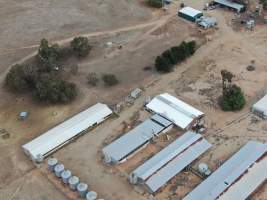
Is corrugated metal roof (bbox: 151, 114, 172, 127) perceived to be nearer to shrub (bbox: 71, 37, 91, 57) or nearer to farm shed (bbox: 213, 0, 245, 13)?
shrub (bbox: 71, 37, 91, 57)

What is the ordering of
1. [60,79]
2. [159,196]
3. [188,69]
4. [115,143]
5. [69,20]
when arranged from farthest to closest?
[69,20] < [188,69] < [60,79] < [115,143] < [159,196]

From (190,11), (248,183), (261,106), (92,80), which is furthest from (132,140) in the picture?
(190,11)

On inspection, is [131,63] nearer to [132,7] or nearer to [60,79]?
[60,79]

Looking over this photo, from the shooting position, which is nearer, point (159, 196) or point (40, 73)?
point (159, 196)

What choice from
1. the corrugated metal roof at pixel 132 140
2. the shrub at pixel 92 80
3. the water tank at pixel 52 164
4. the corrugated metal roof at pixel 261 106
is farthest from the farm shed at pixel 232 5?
the water tank at pixel 52 164

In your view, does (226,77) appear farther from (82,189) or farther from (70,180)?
(70,180)

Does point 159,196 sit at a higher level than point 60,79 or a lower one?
lower

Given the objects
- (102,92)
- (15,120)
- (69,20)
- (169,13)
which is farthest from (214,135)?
(69,20)
